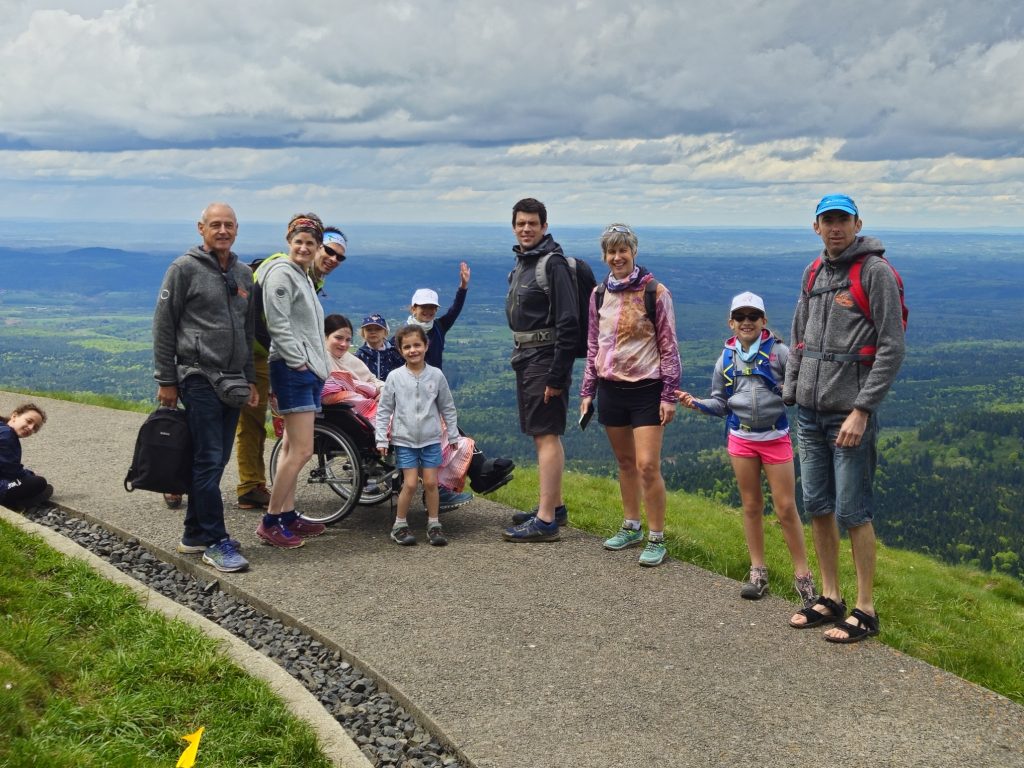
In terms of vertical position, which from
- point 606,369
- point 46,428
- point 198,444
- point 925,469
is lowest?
point 925,469

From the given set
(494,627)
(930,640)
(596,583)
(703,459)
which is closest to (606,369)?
(596,583)

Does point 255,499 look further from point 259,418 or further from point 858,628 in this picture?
point 858,628

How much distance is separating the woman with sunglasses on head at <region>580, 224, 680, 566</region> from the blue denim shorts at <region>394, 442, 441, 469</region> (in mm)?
1366

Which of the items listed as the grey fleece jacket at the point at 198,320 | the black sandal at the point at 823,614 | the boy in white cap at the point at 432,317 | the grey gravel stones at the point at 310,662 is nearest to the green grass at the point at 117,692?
the grey gravel stones at the point at 310,662

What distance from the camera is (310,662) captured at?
5.25m

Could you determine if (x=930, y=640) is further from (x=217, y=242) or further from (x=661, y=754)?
(x=217, y=242)

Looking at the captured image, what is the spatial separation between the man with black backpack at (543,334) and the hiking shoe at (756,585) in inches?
65.6

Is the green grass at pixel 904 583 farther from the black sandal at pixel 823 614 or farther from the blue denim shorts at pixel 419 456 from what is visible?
the blue denim shorts at pixel 419 456

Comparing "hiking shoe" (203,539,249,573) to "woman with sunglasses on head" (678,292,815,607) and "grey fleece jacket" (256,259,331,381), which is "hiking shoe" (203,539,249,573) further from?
"woman with sunglasses on head" (678,292,815,607)

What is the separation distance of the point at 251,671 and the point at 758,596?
10.6 ft

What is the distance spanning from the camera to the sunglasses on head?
232 inches

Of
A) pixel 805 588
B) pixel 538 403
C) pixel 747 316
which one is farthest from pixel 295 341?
pixel 805 588

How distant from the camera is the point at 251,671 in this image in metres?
4.80

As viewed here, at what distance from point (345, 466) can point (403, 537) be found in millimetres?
1149
